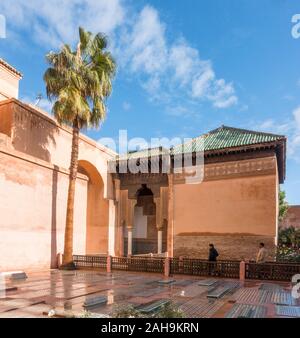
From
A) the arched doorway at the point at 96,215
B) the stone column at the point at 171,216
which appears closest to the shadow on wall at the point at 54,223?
the arched doorway at the point at 96,215

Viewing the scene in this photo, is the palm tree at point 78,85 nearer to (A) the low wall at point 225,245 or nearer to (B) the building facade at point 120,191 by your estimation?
(B) the building facade at point 120,191

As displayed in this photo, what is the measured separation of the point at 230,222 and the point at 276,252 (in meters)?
2.73

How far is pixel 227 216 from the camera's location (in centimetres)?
1808

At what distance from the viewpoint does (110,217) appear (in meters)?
22.2

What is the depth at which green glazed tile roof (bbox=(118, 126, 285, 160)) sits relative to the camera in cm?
1816

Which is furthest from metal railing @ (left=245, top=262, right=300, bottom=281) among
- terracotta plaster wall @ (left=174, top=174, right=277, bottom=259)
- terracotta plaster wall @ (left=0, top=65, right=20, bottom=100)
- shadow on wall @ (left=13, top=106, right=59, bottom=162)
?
terracotta plaster wall @ (left=0, top=65, right=20, bottom=100)

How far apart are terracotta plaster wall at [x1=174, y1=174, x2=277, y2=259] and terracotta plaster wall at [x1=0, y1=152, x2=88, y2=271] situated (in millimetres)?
6996

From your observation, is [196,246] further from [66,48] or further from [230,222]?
[66,48]

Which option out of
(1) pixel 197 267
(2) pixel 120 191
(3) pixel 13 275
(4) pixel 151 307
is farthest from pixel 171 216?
(4) pixel 151 307

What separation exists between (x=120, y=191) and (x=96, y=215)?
93.0 inches


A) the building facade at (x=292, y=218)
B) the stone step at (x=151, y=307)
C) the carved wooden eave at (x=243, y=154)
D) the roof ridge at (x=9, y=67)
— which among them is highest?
the roof ridge at (x=9, y=67)

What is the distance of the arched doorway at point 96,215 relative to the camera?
71.7ft

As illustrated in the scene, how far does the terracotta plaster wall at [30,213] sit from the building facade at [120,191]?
4cm
